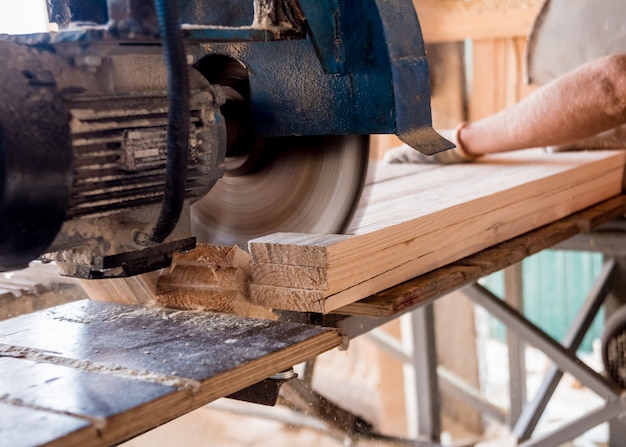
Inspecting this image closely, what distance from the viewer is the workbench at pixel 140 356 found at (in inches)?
38.8

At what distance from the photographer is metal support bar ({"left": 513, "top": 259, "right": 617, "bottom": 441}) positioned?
2.97 m

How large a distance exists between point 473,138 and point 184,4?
1.20 metres

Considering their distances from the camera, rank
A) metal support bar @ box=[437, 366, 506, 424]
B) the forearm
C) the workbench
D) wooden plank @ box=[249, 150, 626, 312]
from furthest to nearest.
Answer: metal support bar @ box=[437, 366, 506, 424] → the forearm → wooden plank @ box=[249, 150, 626, 312] → the workbench

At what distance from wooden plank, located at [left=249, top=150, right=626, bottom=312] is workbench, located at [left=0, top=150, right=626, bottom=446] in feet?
0.15

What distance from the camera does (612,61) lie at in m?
2.13

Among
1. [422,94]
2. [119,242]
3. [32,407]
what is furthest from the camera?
[422,94]

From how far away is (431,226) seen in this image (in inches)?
66.7

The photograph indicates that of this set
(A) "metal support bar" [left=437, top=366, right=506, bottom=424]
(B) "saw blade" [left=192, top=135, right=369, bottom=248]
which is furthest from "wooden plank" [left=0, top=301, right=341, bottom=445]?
(A) "metal support bar" [left=437, top=366, right=506, bottom=424]

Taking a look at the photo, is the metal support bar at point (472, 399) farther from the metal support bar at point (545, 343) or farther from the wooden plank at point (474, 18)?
the wooden plank at point (474, 18)

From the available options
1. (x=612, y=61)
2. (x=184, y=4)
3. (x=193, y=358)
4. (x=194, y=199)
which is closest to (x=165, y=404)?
(x=193, y=358)

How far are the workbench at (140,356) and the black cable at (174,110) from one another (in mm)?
209

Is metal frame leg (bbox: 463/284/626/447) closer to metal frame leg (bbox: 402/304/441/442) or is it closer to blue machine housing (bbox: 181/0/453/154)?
metal frame leg (bbox: 402/304/441/442)

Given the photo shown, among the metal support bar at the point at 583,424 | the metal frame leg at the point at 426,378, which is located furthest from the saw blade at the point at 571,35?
the metal support bar at the point at 583,424

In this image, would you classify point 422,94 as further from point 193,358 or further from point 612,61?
point 612,61
